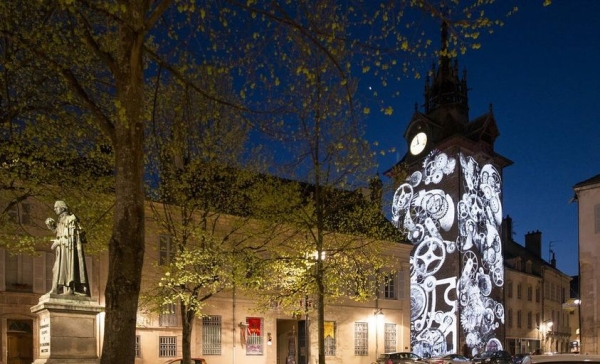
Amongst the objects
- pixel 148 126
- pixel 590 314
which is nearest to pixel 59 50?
pixel 148 126

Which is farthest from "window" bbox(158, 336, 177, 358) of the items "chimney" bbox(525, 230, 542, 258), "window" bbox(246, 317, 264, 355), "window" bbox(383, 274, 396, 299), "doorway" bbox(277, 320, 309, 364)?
"chimney" bbox(525, 230, 542, 258)

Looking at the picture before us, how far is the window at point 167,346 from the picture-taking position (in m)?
26.7

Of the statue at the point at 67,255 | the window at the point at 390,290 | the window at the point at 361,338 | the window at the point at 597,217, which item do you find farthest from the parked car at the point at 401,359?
the statue at the point at 67,255

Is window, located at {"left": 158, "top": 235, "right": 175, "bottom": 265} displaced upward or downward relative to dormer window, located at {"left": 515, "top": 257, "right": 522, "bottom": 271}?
upward

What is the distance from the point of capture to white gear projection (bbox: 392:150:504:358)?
41188mm

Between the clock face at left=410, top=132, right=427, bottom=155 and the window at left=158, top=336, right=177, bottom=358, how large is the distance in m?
26.4

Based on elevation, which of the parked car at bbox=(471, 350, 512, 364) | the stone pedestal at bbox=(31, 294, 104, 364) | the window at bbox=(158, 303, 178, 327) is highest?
the stone pedestal at bbox=(31, 294, 104, 364)

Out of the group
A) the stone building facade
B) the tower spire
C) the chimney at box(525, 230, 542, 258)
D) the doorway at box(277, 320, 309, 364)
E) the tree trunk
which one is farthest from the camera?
the chimney at box(525, 230, 542, 258)

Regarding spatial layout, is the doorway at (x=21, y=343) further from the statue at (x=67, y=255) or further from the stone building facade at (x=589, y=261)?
the stone building facade at (x=589, y=261)

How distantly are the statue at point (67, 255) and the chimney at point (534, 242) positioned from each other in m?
57.9

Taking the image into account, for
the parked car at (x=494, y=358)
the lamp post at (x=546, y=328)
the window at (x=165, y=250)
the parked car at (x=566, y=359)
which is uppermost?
the window at (x=165, y=250)

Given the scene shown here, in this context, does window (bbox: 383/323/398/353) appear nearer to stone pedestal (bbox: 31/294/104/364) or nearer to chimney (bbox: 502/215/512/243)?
stone pedestal (bbox: 31/294/104/364)

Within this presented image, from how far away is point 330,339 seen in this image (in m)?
32.3

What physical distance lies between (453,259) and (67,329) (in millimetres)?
32474
